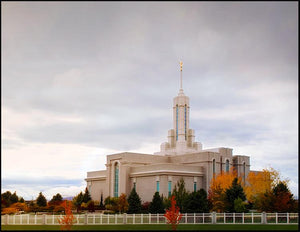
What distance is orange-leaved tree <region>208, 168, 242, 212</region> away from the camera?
134 feet

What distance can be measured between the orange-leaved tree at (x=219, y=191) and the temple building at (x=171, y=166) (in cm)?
117

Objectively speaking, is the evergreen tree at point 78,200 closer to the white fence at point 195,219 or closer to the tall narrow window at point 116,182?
the tall narrow window at point 116,182

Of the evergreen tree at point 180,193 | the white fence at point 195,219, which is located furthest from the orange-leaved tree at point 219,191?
the white fence at point 195,219

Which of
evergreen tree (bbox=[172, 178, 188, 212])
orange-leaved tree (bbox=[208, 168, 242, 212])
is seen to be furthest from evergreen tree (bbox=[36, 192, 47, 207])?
orange-leaved tree (bbox=[208, 168, 242, 212])

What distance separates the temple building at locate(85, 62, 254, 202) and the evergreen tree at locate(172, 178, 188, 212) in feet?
3.19

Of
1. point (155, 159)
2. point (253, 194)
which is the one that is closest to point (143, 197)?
point (155, 159)

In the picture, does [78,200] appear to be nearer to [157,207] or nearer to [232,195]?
[157,207]

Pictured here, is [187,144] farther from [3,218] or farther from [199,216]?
[3,218]

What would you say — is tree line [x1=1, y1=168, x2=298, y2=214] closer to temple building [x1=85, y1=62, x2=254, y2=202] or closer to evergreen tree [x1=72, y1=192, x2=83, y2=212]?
evergreen tree [x1=72, y1=192, x2=83, y2=212]

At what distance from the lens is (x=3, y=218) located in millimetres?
27328

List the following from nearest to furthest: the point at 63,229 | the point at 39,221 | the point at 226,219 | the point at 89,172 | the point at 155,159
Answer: the point at 63,229
the point at 39,221
the point at 226,219
the point at 155,159
the point at 89,172

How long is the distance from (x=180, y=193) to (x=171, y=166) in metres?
6.24

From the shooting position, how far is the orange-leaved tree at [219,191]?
134 ft

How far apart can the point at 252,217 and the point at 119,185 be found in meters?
26.6
